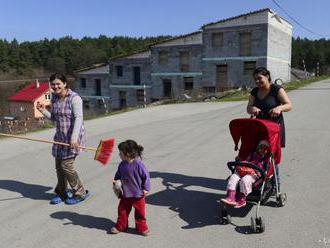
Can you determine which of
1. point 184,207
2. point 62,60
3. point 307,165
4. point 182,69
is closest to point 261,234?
point 184,207

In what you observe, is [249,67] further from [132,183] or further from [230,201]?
[132,183]

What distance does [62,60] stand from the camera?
294 feet

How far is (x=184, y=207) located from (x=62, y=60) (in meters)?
89.2

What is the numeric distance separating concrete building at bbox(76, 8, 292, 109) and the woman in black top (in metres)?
23.0

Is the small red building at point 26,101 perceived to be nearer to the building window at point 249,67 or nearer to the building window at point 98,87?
the building window at point 98,87

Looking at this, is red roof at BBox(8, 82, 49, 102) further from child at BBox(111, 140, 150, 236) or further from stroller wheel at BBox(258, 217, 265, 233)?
stroller wheel at BBox(258, 217, 265, 233)

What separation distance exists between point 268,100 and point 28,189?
4.02 m

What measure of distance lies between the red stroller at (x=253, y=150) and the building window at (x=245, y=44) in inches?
1065

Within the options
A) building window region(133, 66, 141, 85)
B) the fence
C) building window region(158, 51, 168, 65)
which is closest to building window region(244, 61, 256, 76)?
building window region(158, 51, 168, 65)

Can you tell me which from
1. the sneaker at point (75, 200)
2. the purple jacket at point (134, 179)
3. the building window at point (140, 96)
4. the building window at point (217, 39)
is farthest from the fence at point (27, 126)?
the building window at point (217, 39)

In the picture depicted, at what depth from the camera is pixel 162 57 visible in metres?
35.6

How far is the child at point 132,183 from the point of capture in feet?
14.1

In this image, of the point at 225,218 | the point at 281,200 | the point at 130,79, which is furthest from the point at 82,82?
the point at 225,218

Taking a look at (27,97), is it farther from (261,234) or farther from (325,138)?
(261,234)
